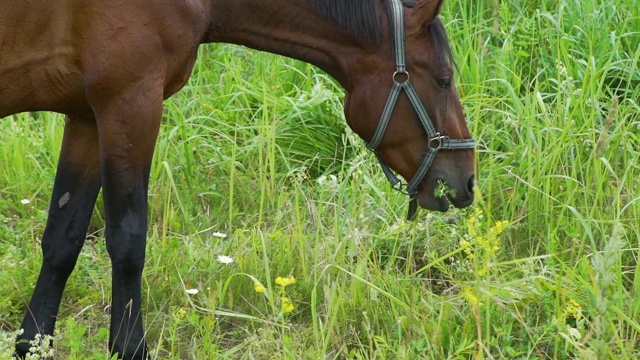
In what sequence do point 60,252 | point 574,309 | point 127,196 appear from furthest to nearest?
point 60,252, point 127,196, point 574,309

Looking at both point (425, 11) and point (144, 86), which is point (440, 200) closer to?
point (425, 11)

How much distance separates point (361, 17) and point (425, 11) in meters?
0.23

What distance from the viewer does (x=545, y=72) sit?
5.21 m

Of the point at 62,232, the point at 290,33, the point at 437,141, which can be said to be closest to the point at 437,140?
the point at 437,141

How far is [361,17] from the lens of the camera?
140 inches

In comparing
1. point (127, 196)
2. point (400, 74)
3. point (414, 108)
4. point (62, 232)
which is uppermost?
point (400, 74)

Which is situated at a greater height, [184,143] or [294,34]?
[294,34]

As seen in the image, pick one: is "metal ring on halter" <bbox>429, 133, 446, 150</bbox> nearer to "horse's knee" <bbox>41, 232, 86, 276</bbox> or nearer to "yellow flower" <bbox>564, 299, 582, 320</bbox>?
"yellow flower" <bbox>564, 299, 582, 320</bbox>

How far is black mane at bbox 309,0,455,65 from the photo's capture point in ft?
11.7

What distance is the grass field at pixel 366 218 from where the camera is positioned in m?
3.61

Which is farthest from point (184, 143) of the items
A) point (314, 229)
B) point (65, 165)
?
point (65, 165)

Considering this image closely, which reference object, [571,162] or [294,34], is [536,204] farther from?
[294,34]

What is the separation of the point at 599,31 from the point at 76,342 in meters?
3.23

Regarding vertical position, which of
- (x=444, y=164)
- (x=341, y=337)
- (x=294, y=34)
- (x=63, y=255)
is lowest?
(x=341, y=337)
